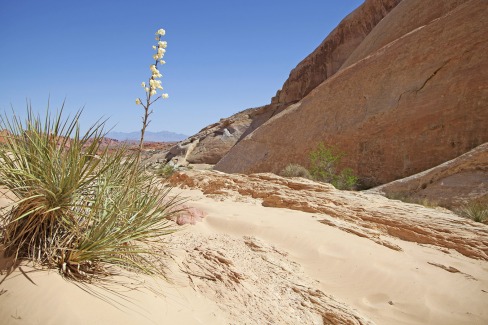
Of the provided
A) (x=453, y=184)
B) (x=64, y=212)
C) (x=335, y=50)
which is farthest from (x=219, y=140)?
(x=64, y=212)

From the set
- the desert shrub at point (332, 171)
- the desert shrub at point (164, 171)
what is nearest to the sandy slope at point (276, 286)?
the desert shrub at point (164, 171)

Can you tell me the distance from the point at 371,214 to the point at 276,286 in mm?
3555

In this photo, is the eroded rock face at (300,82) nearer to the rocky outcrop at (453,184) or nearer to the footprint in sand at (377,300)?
the rocky outcrop at (453,184)

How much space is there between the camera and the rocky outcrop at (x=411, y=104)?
38.8 ft

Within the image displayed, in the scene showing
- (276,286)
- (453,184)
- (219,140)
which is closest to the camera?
(276,286)

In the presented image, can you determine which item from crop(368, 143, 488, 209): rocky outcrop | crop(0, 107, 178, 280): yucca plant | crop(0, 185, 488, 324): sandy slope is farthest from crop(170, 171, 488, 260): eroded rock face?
crop(0, 107, 178, 280): yucca plant

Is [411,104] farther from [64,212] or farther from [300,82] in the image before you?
[300,82]

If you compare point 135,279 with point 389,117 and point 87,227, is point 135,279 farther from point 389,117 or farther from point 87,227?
point 389,117

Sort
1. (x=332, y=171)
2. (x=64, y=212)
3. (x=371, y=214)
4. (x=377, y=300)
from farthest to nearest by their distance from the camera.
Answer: (x=332, y=171)
(x=371, y=214)
(x=377, y=300)
(x=64, y=212)

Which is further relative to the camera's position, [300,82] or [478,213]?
[300,82]

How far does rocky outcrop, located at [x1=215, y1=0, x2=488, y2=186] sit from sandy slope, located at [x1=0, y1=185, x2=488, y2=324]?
8.89m

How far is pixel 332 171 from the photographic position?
601 inches

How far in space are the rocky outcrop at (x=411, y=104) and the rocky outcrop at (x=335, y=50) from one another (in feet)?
25.2

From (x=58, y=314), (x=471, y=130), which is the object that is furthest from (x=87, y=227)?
(x=471, y=130)
